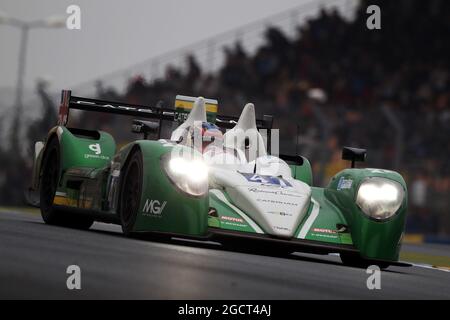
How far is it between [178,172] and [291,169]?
7.73 feet

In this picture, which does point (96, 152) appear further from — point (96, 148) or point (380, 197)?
point (380, 197)

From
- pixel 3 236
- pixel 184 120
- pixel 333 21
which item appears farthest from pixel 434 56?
pixel 3 236

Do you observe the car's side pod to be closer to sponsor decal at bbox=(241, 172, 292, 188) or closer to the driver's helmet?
sponsor decal at bbox=(241, 172, 292, 188)

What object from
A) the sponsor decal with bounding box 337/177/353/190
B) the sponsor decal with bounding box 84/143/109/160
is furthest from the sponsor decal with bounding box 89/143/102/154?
the sponsor decal with bounding box 337/177/353/190

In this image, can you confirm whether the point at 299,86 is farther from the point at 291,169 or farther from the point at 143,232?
the point at 143,232

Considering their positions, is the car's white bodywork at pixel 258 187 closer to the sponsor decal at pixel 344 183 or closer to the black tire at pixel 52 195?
the sponsor decal at pixel 344 183

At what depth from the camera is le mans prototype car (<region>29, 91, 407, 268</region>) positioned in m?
7.91

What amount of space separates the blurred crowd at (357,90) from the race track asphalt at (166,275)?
33.1ft

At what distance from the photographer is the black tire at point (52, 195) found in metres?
10.6

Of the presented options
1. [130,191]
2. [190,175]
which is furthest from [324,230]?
[130,191]

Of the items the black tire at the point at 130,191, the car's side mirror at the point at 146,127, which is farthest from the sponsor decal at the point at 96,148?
the black tire at the point at 130,191

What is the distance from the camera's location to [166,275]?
542 cm

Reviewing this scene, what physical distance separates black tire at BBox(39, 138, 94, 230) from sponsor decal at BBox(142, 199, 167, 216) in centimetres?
256

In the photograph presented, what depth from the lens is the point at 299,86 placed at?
23.3 m
